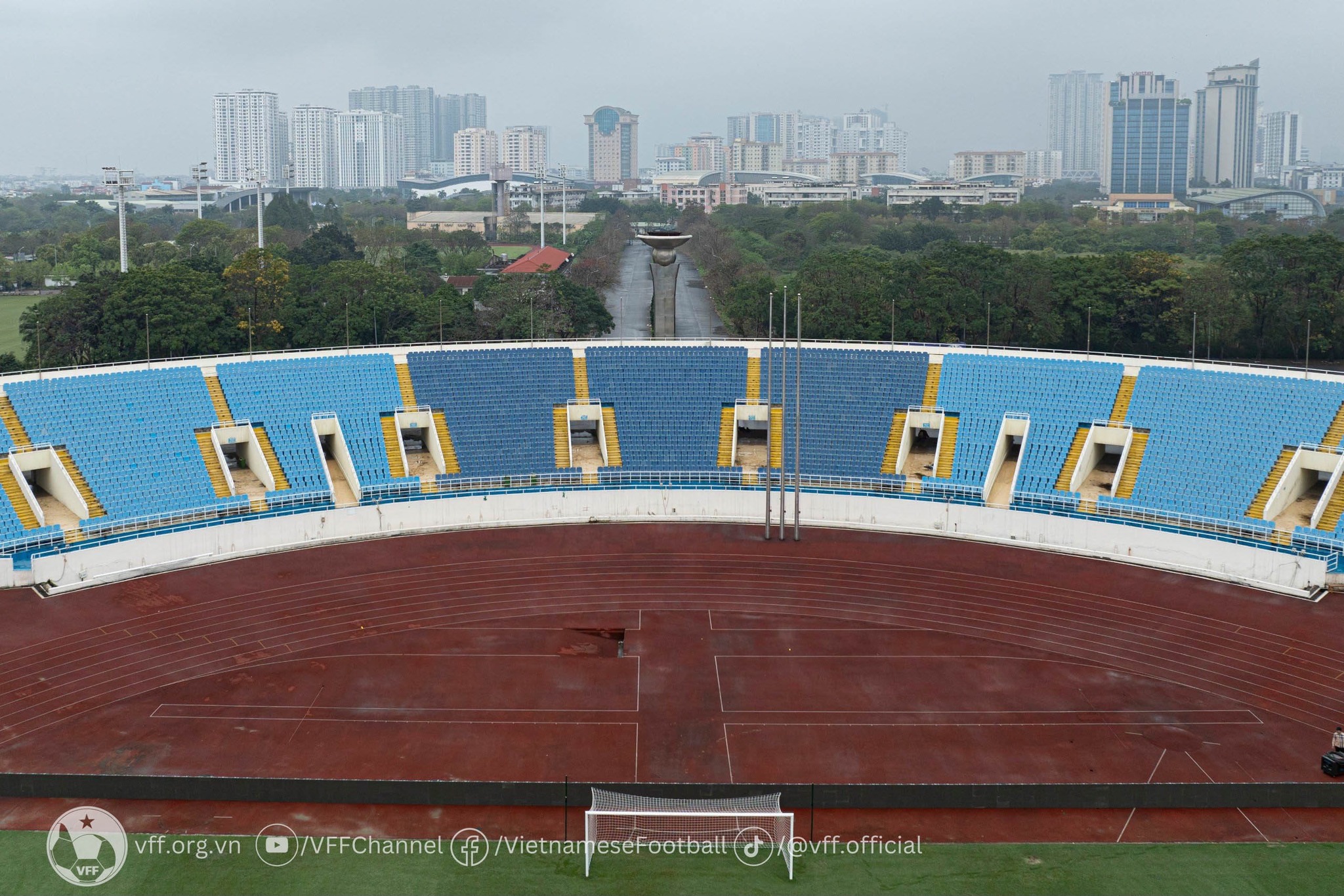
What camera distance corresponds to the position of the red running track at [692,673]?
2220cm

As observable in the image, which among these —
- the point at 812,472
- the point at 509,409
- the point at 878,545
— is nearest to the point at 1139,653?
the point at 878,545

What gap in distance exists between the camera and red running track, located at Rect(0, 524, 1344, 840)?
22203 mm

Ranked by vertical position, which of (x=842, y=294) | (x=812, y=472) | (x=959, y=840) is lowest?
(x=959, y=840)

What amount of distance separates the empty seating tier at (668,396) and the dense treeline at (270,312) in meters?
16.5

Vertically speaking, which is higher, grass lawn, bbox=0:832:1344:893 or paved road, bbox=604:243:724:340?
paved road, bbox=604:243:724:340

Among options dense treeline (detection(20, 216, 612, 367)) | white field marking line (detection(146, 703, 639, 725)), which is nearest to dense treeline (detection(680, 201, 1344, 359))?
dense treeline (detection(20, 216, 612, 367))

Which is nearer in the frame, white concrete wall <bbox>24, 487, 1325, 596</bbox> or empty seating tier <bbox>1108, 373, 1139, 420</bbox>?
white concrete wall <bbox>24, 487, 1325, 596</bbox>

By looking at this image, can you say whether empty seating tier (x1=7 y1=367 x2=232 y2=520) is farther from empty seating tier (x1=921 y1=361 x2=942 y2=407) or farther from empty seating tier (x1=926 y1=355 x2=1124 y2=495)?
empty seating tier (x1=926 y1=355 x2=1124 y2=495)

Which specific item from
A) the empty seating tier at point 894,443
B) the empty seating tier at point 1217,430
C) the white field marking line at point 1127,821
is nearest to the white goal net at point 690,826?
the white field marking line at point 1127,821

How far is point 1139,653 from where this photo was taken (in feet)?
90.8

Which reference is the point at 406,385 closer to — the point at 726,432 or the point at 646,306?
the point at 726,432

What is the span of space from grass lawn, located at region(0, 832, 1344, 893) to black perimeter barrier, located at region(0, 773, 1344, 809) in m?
0.96

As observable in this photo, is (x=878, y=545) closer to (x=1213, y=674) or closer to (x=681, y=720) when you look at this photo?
(x=1213, y=674)

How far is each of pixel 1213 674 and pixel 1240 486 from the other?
37.1 ft
